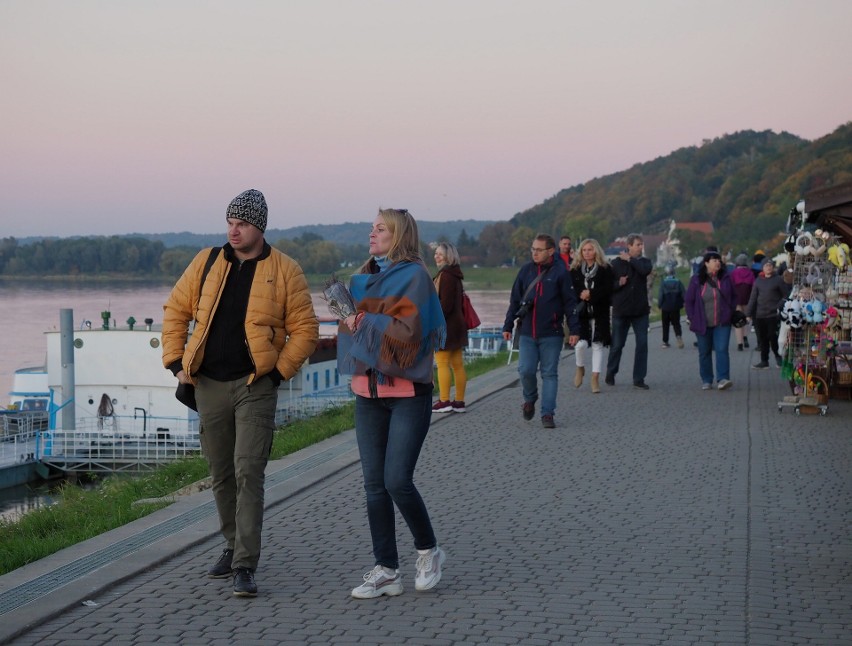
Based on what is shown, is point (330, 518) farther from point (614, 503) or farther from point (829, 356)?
point (829, 356)

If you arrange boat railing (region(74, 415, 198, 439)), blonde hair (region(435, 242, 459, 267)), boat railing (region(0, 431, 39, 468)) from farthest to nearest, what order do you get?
1. boat railing (region(74, 415, 198, 439))
2. boat railing (region(0, 431, 39, 468))
3. blonde hair (region(435, 242, 459, 267))

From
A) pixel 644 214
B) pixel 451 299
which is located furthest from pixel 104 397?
pixel 644 214

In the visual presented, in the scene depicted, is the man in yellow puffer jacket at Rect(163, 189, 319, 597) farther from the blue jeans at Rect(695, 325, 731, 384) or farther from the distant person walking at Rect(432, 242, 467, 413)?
the blue jeans at Rect(695, 325, 731, 384)

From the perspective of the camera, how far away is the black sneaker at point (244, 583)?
219 inches

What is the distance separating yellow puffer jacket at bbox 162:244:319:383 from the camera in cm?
577

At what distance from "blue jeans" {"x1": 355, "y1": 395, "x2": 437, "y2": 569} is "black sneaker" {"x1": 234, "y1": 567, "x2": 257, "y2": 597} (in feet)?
2.01

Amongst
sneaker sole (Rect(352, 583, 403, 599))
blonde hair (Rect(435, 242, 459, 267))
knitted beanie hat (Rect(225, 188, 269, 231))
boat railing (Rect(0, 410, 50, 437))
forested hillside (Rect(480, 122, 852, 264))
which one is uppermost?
forested hillside (Rect(480, 122, 852, 264))

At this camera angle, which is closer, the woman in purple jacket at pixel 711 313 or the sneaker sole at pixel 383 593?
the sneaker sole at pixel 383 593

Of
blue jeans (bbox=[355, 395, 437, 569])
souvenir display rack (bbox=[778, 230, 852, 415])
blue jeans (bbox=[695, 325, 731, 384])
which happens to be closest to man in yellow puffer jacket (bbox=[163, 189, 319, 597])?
blue jeans (bbox=[355, 395, 437, 569])

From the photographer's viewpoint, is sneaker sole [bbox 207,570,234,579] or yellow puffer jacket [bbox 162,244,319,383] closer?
yellow puffer jacket [bbox 162,244,319,383]

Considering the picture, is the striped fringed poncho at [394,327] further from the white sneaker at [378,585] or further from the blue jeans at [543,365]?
the blue jeans at [543,365]

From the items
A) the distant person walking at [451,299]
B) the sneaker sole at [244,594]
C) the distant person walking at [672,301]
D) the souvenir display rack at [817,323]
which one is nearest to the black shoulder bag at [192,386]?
the sneaker sole at [244,594]

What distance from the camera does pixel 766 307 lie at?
1867cm

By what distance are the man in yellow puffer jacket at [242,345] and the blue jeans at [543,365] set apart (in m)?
6.12
